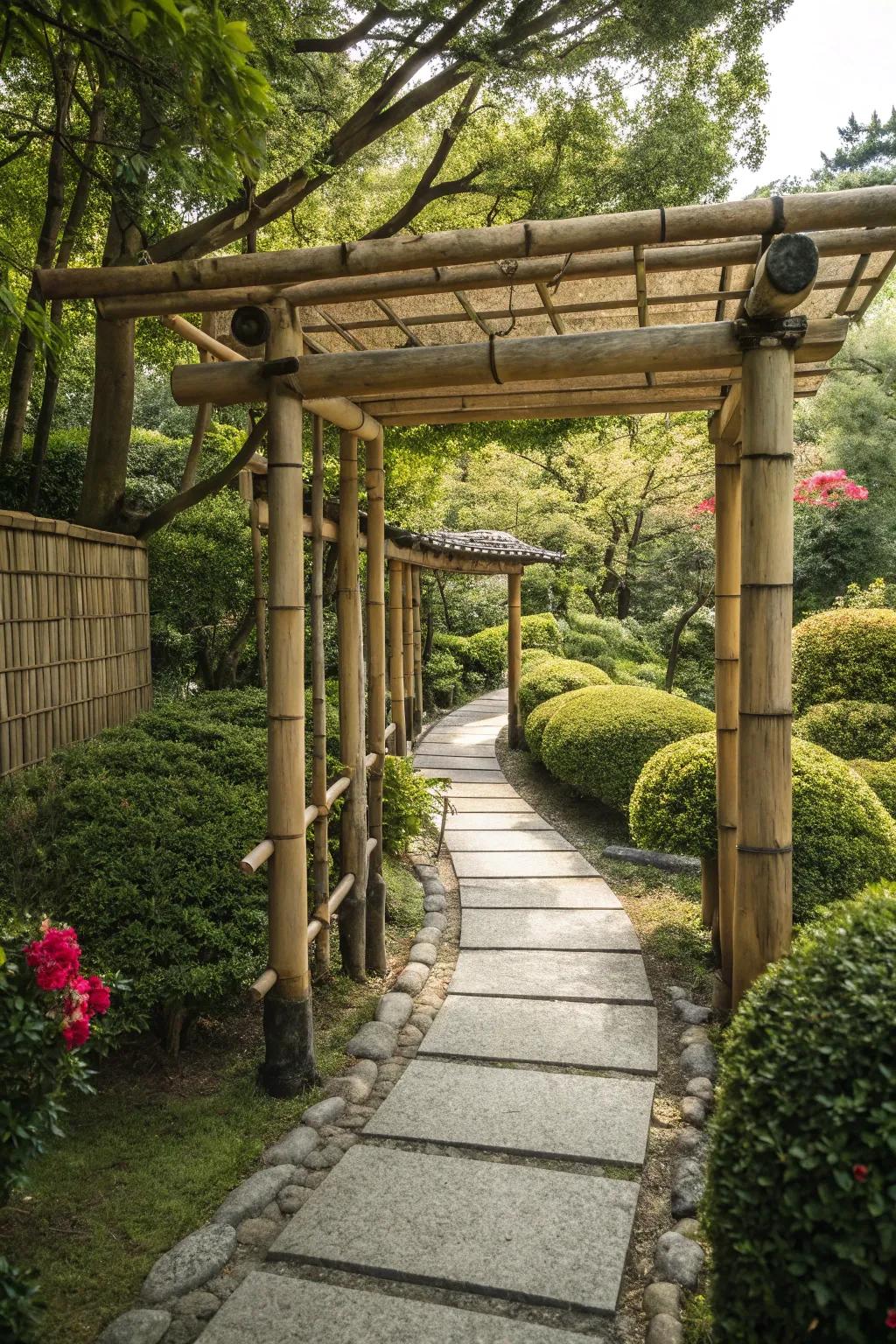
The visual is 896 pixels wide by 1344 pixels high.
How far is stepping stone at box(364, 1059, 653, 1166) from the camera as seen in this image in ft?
11.5

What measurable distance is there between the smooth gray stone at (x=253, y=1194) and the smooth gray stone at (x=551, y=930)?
248 centimetres

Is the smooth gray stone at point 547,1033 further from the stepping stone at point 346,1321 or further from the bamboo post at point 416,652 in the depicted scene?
the bamboo post at point 416,652

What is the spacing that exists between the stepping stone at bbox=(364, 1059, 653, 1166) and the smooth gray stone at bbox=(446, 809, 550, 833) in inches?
172

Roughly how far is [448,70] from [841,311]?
16.2 feet

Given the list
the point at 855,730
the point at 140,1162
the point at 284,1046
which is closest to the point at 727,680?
the point at 284,1046

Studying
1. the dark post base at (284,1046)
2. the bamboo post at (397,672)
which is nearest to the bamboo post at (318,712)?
the dark post base at (284,1046)

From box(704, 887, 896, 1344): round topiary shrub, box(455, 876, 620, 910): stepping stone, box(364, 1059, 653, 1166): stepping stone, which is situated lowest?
box(364, 1059, 653, 1166): stepping stone

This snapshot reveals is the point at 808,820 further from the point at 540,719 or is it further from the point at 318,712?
the point at 540,719

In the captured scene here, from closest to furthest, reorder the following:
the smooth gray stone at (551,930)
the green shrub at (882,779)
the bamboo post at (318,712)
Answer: the bamboo post at (318,712)
the smooth gray stone at (551,930)
the green shrub at (882,779)

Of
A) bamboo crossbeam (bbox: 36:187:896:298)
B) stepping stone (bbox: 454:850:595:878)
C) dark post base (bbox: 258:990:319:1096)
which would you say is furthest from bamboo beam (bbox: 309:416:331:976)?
stepping stone (bbox: 454:850:595:878)

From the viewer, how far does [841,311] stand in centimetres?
429

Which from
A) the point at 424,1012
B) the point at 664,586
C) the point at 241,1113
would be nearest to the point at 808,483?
the point at 664,586

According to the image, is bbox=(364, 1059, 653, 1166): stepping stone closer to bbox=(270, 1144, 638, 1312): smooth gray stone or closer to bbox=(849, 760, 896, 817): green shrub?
bbox=(270, 1144, 638, 1312): smooth gray stone

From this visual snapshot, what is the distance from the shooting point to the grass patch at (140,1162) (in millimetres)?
2764
